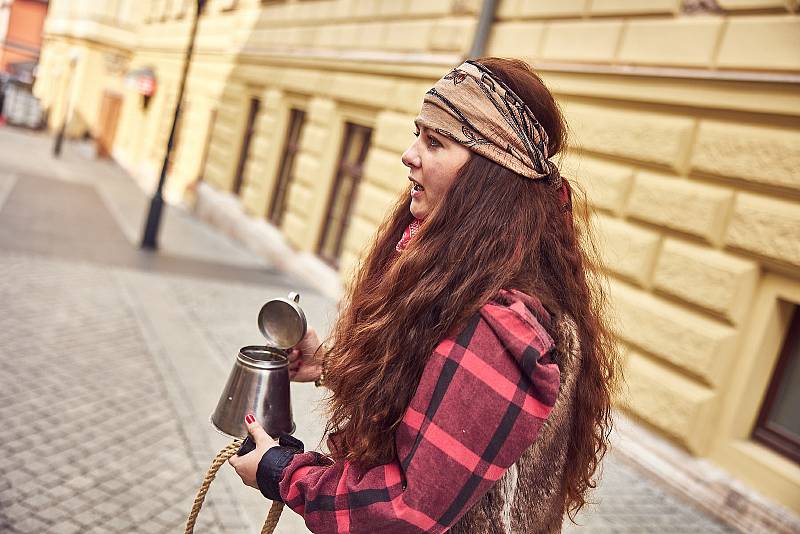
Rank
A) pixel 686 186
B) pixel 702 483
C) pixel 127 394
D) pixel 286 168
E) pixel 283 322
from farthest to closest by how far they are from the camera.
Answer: pixel 286 168
pixel 686 186
pixel 127 394
pixel 702 483
pixel 283 322

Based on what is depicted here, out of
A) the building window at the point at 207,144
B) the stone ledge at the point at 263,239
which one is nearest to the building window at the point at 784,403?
the stone ledge at the point at 263,239

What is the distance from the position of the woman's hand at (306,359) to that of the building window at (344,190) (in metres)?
8.32

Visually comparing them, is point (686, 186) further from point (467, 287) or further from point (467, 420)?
point (467, 420)

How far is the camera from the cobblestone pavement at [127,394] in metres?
3.74

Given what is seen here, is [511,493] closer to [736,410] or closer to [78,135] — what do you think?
[736,410]

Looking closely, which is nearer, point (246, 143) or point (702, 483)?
point (702, 483)

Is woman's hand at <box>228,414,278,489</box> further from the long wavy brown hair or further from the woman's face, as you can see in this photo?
the woman's face

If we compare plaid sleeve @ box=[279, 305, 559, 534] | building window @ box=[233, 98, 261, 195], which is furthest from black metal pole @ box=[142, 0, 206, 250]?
plaid sleeve @ box=[279, 305, 559, 534]

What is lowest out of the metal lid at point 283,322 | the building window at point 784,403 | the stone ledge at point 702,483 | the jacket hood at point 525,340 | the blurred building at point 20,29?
the stone ledge at point 702,483

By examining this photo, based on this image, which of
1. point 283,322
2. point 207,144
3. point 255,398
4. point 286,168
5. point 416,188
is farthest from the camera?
point 207,144

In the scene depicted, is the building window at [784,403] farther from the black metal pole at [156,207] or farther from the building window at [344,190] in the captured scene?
the black metal pole at [156,207]

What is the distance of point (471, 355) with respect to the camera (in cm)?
139

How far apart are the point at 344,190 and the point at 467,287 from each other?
9476 millimetres

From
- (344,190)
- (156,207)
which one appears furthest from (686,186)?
(156,207)
